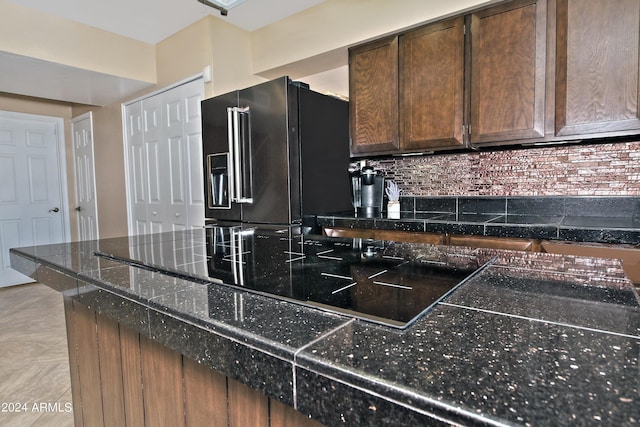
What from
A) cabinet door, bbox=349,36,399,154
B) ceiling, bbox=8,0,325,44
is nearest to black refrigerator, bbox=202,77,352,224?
cabinet door, bbox=349,36,399,154

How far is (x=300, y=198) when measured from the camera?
2408mm

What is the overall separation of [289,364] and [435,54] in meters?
2.39

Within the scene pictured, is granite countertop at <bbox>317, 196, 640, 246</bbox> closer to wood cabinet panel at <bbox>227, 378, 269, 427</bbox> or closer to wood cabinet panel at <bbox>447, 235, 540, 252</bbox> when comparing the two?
wood cabinet panel at <bbox>447, 235, 540, 252</bbox>

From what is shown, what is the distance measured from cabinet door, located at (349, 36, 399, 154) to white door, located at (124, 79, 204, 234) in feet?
4.64

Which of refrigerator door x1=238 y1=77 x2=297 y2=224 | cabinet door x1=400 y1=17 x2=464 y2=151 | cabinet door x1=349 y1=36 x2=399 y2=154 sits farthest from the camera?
cabinet door x1=349 y1=36 x2=399 y2=154

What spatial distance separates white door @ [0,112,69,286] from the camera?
4395 mm

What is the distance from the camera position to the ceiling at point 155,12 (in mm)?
2766

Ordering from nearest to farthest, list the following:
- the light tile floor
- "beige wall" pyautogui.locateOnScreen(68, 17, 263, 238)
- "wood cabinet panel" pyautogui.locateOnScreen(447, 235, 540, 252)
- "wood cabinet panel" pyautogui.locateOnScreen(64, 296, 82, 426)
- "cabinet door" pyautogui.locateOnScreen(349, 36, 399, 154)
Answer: "wood cabinet panel" pyautogui.locateOnScreen(64, 296, 82, 426)
"wood cabinet panel" pyautogui.locateOnScreen(447, 235, 540, 252)
the light tile floor
"cabinet door" pyautogui.locateOnScreen(349, 36, 399, 154)
"beige wall" pyautogui.locateOnScreen(68, 17, 263, 238)

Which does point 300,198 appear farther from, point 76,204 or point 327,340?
point 76,204

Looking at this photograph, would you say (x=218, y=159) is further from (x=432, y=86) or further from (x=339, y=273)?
(x=339, y=273)

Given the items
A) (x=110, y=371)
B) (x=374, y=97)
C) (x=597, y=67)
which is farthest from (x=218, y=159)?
(x=597, y=67)

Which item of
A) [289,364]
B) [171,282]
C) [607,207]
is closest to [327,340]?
[289,364]

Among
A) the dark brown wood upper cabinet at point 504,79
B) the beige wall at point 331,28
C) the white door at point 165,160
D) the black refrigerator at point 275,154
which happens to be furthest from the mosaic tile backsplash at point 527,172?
the white door at point 165,160

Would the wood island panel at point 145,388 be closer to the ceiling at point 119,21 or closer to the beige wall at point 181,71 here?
the beige wall at point 181,71
